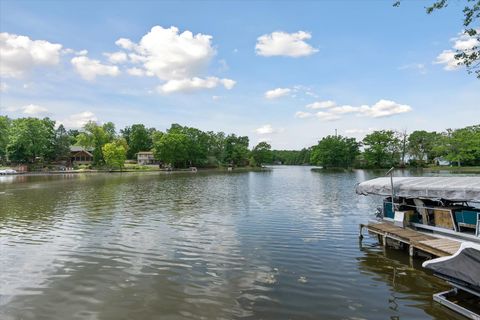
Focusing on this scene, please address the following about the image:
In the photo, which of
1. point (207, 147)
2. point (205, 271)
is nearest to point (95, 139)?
point (207, 147)

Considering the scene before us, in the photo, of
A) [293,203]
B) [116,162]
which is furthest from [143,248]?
[116,162]

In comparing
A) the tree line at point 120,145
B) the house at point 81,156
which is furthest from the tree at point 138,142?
the house at point 81,156

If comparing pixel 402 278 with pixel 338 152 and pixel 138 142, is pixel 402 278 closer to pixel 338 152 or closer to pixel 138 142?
pixel 338 152

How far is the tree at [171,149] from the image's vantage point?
120 meters

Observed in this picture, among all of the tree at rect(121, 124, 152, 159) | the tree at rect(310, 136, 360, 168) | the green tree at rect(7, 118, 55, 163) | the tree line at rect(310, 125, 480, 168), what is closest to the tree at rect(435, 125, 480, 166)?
the tree line at rect(310, 125, 480, 168)

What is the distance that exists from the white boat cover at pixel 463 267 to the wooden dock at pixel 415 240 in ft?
9.64

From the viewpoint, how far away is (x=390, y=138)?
4818 inches

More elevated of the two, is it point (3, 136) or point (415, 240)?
point (3, 136)

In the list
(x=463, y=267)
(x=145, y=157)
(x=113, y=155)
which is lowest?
(x=463, y=267)

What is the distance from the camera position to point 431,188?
1373 cm

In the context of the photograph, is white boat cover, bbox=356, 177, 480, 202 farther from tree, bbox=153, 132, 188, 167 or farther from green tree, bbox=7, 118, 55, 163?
green tree, bbox=7, 118, 55, 163

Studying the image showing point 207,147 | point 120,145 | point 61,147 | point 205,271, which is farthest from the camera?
point 207,147

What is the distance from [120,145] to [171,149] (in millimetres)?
23195

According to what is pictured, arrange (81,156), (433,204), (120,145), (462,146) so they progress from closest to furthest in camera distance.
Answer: (433,204), (462,146), (81,156), (120,145)
